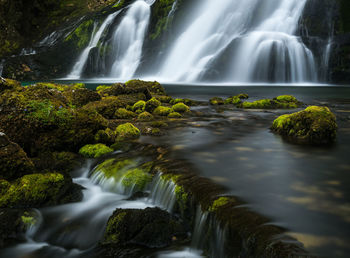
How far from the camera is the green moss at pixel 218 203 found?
4.08 m

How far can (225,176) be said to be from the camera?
17.0ft

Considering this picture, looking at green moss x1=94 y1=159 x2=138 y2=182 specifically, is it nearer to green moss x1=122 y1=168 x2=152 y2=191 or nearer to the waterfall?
green moss x1=122 y1=168 x2=152 y2=191

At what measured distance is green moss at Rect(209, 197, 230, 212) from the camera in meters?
4.08

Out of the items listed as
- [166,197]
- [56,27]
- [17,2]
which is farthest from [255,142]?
[17,2]

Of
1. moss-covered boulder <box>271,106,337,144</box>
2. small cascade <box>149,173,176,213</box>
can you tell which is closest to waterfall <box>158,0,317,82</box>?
moss-covered boulder <box>271,106,337,144</box>

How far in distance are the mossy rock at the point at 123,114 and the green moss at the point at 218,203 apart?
306 inches

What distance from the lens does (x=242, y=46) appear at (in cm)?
3059

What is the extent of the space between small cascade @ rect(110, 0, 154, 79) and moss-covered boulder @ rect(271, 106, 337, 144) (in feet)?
111

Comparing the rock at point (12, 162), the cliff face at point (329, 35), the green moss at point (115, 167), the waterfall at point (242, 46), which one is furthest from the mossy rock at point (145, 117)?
the cliff face at point (329, 35)

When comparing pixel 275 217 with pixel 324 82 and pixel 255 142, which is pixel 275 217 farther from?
pixel 324 82

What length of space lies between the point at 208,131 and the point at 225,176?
407cm

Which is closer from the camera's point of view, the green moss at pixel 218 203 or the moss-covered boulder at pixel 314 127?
the green moss at pixel 218 203

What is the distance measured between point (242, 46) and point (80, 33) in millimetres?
26075

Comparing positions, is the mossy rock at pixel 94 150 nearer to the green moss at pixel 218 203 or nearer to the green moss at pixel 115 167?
the green moss at pixel 115 167
